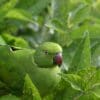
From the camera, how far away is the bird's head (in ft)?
5.33

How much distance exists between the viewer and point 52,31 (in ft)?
6.68

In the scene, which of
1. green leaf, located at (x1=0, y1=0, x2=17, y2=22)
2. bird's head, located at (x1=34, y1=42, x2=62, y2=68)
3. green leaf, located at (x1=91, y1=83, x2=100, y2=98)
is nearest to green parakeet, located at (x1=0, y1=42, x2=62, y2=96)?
bird's head, located at (x1=34, y1=42, x2=62, y2=68)

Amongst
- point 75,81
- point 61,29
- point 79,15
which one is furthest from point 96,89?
point 79,15

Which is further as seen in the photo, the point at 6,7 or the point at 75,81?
the point at 6,7

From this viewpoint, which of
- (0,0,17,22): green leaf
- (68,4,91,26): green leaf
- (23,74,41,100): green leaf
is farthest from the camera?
(68,4,91,26): green leaf

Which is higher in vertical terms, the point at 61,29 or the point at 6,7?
the point at 6,7

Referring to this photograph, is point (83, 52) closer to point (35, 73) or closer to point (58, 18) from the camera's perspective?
point (35, 73)

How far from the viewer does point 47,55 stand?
1644mm

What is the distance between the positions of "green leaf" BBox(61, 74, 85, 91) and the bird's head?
16cm

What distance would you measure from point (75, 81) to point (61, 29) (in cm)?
53

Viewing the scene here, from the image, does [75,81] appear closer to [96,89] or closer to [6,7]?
[96,89]

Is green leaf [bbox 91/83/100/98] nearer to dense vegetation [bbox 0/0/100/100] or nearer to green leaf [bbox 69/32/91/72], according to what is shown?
dense vegetation [bbox 0/0/100/100]

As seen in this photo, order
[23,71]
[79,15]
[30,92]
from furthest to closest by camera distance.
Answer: [79,15] → [23,71] → [30,92]

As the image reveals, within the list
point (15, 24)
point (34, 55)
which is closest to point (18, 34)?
point (15, 24)
